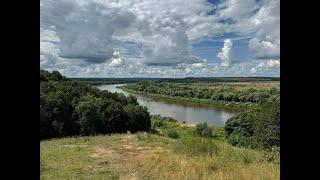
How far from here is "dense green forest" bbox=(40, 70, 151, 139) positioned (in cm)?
1984

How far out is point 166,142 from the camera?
14547mm

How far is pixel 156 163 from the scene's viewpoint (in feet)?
33.2

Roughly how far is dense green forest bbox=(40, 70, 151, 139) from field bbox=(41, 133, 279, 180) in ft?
22.4

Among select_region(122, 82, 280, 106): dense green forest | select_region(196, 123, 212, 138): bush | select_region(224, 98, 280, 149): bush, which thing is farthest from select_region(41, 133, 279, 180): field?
select_region(122, 82, 280, 106): dense green forest

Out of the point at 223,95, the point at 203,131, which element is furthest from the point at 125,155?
the point at 223,95

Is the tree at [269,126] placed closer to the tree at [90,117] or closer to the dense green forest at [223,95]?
the tree at [90,117]

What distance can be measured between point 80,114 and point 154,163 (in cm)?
1235

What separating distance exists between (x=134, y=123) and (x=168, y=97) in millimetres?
32157

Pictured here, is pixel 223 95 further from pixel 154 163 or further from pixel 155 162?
pixel 154 163

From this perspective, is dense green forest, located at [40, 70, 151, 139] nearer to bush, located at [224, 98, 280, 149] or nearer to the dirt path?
the dirt path

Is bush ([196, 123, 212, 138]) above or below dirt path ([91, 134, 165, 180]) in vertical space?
below
